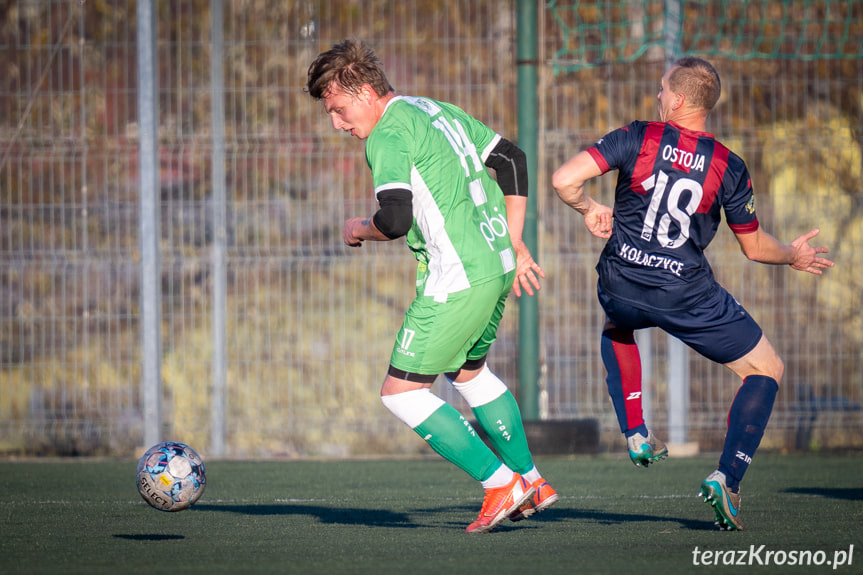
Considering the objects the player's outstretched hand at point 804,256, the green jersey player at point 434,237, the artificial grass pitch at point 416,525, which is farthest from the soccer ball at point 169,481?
the player's outstretched hand at point 804,256

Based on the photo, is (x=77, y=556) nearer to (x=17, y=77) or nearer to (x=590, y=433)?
(x=590, y=433)

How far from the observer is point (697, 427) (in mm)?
9242

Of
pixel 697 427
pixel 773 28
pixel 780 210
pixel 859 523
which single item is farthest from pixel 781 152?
pixel 859 523

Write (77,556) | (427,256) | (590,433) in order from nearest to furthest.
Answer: (77,556) < (427,256) < (590,433)

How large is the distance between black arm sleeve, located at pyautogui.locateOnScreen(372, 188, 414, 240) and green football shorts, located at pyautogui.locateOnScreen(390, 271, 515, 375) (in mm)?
353

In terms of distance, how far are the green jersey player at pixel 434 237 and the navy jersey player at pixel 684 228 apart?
425mm

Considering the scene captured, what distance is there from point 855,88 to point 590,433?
3.52m

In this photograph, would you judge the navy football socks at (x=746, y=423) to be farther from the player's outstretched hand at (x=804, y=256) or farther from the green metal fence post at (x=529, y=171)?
the green metal fence post at (x=529, y=171)

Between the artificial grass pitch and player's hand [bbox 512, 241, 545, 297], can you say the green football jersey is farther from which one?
the artificial grass pitch

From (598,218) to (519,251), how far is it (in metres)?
0.36

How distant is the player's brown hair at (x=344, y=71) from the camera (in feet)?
14.9

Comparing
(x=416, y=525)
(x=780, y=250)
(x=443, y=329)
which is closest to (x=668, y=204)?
(x=780, y=250)

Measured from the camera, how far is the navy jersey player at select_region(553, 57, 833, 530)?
473 cm

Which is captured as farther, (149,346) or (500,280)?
(149,346)
